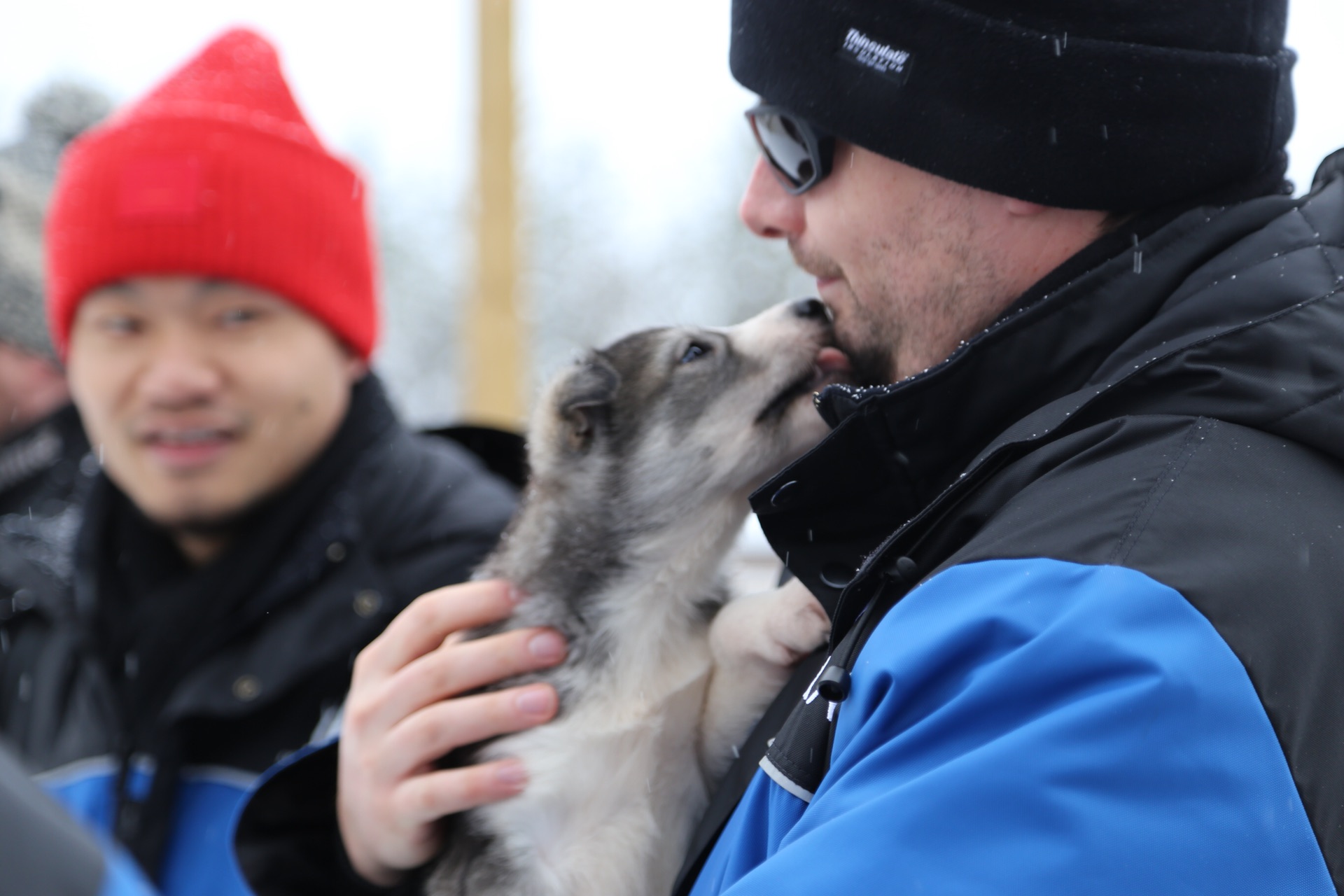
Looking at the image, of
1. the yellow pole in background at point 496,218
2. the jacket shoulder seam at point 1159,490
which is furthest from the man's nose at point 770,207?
the yellow pole in background at point 496,218

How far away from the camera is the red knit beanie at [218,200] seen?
3959mm

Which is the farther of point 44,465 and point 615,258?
point 615,258

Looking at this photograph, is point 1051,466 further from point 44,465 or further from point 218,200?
point 44,465

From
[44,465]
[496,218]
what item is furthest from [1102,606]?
[496,218]

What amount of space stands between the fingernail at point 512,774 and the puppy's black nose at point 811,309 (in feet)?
4.48

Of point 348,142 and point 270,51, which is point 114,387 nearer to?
point 270,51

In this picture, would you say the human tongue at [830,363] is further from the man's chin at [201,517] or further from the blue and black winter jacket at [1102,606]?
the man's chin at [201,517]

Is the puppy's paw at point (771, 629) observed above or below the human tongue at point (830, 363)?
below

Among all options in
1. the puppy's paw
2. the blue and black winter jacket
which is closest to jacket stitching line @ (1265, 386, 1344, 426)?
the blue and black winter jacket

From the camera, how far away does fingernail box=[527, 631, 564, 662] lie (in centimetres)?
291

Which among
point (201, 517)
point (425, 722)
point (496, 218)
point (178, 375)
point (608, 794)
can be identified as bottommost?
point (201, 517)

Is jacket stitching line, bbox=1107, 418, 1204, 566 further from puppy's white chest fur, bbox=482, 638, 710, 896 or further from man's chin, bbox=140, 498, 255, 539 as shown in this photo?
man's chin, bbox=140, 498, 255, 539

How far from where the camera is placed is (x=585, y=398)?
11.6 feet

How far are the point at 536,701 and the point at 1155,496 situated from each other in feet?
5.55
